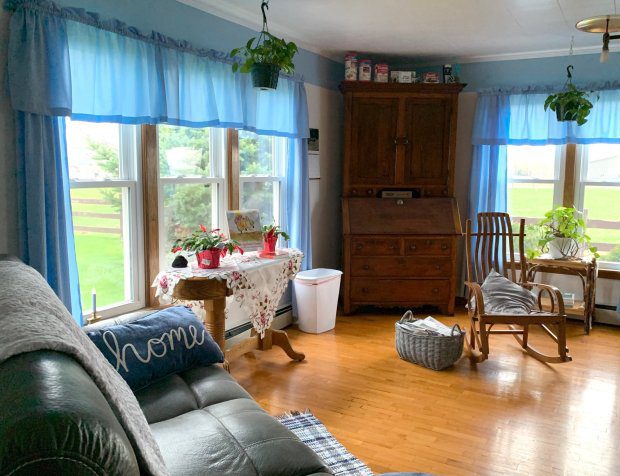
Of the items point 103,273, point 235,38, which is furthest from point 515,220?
point 103,273

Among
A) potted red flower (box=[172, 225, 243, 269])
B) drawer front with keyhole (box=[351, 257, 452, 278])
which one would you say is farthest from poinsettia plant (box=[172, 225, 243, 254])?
drawer front with keyhole (box=[351, 257, 452, 278])

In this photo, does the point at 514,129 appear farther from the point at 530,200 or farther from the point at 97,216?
the point at 97,216

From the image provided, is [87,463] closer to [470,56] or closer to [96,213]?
[96,213]

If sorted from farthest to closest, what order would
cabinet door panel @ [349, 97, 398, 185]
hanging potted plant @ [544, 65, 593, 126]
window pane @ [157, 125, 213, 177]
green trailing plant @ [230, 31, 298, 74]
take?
cabinet door panel @ [349, 97, 398, 185] < hanging potted plant @ [544, 65, 593, 126] < window pane @ [157, 125, 213, 177] < green trailing plant @ [230, 31, 298, 74]

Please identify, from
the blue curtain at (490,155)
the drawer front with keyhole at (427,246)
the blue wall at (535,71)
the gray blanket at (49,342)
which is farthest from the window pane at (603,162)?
the gray blanket at (49,342)

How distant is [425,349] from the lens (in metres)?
3.67

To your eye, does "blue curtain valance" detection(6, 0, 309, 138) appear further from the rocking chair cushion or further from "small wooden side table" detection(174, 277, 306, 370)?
the rocking chair cushion

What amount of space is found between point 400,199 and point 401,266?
649 mm

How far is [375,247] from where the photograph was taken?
4.93 metres

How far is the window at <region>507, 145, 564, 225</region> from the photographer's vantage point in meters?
5.09

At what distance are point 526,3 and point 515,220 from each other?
2.33m

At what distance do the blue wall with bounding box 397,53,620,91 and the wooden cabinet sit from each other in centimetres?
45

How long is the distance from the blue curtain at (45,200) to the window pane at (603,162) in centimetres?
443

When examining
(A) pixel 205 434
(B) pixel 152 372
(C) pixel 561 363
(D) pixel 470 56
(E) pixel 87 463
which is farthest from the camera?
(D) pixel 470 56
